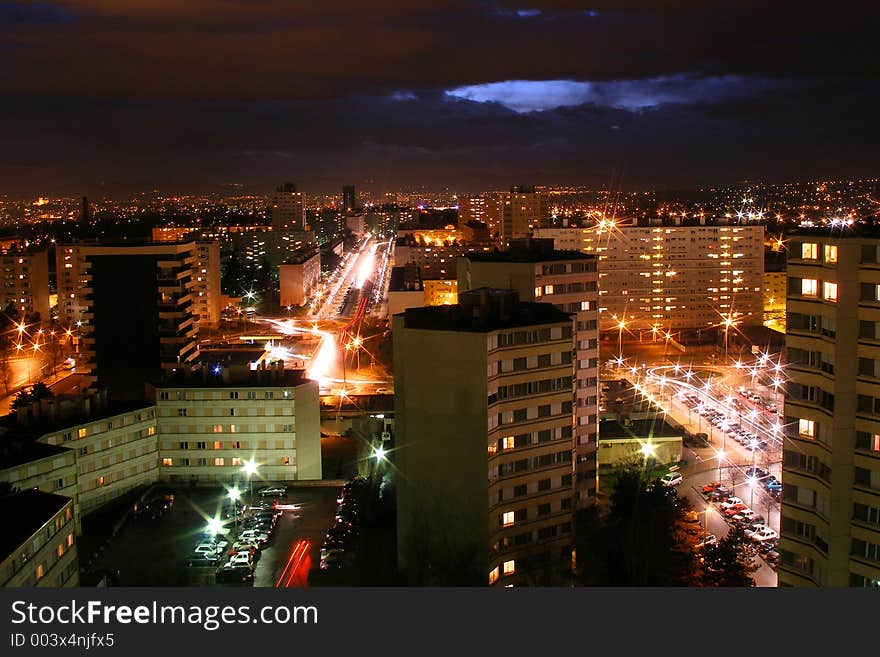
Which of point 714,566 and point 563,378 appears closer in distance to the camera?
point 714,566

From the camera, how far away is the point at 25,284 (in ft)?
78.8

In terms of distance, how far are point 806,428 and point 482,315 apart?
2789mm

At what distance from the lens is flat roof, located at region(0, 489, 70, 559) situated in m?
5.57

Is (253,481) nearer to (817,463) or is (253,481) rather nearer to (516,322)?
(516,322)

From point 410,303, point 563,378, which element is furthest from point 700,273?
point 563,378

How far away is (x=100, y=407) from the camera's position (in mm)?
9883

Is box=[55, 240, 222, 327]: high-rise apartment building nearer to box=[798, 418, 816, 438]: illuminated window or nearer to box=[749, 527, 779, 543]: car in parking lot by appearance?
box=[749, 527, 779, 543]: car in parking lot

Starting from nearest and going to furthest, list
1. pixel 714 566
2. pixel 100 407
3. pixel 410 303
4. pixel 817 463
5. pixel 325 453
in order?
pixel 817 463 < pixel 714 566 < pixel 100 407 < pixel 325 453 < pixel 410 303

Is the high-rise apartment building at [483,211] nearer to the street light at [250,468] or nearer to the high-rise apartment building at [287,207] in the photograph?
the high-rise apartment building at [287,207]

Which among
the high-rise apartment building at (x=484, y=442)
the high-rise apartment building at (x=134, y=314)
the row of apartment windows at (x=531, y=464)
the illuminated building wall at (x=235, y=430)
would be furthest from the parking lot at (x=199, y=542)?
the high-rise apartment building at (x=134, y=314)

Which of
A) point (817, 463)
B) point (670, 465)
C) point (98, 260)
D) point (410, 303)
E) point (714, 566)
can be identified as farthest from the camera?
point (410, 303)

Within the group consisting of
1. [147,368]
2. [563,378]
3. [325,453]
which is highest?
[563,378]

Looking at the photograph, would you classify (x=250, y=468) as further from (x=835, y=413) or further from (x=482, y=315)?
(x=835, y=413)

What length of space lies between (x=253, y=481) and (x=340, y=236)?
1710 inches
